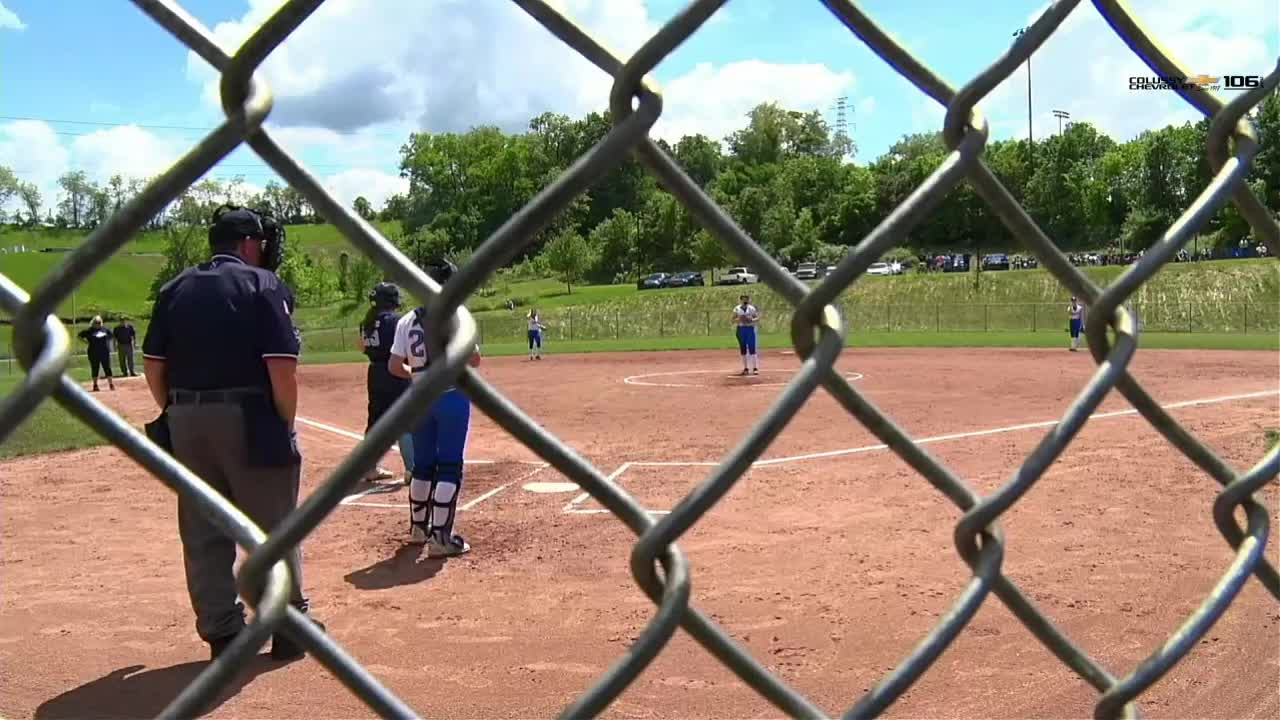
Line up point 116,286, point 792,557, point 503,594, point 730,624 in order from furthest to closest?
1. point 116,286
2. point 792,557
3. point 503,594
4. point 730,624

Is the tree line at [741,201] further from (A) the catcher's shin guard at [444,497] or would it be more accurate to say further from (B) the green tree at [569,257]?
(A) the catcher's shin guard at [444,497]

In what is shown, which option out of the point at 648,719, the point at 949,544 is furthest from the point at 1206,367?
the point at 648,719

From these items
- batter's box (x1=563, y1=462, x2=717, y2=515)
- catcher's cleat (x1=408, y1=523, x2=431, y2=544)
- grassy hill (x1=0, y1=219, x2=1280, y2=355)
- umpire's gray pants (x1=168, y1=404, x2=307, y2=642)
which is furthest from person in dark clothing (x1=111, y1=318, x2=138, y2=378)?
umpire's gray pants (x1=168, y1=404, x2=307, y2=642)

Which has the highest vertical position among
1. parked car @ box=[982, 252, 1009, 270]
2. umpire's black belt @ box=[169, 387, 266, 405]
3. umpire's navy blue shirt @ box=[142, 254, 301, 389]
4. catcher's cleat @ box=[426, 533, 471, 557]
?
parked car @ box=[982, 252, 1009, 270]

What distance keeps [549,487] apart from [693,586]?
9.64 feet

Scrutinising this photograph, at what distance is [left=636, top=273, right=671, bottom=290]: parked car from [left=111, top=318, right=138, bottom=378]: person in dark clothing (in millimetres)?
33237

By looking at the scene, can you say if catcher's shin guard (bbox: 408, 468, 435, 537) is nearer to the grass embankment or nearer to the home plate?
the home plate

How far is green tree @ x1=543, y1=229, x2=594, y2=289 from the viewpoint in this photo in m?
53.4

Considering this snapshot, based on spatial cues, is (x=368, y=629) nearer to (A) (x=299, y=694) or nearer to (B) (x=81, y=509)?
(A) (x=299, y=694)

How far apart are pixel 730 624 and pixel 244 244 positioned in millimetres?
3011

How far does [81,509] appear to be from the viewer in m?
8.40

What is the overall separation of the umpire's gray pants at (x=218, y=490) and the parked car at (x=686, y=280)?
171 feet

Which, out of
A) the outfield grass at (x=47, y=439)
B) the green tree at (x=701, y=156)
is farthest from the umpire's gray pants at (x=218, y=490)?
the green tree at (x=701, y=156)

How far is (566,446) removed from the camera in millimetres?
1057
